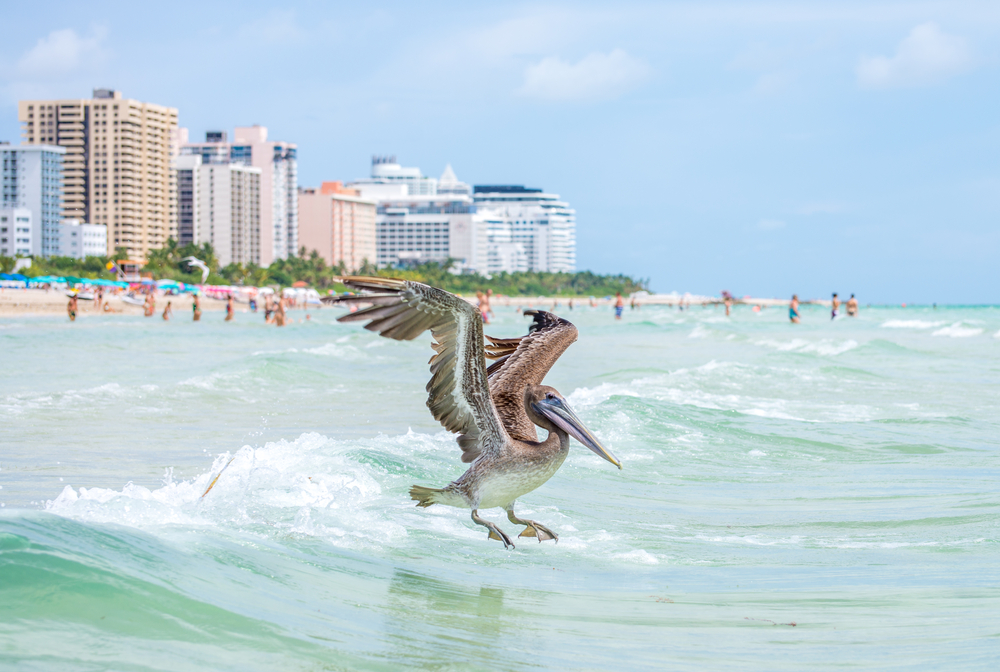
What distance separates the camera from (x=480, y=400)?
18.8 ft

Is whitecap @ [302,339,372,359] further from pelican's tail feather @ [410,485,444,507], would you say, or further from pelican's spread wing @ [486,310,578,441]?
pelican's tail feather @ [410,485,444,507]

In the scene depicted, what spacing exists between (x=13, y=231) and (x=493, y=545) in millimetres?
144750

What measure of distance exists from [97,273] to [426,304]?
116 meters

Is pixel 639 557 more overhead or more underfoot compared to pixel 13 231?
more underfoot

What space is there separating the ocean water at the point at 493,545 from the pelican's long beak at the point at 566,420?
2.94 feet

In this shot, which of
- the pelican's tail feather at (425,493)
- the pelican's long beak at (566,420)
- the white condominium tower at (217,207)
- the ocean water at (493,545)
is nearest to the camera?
the ocean water at (493,545)

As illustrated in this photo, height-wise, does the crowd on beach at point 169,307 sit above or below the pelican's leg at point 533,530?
above

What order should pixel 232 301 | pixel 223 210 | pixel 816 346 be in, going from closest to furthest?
pixel 816 346 → pixel 232 301 → pixel 223 210

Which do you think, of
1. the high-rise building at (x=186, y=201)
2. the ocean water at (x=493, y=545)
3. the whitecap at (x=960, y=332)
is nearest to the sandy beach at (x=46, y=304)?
the whitecap at (x=960, y=332)

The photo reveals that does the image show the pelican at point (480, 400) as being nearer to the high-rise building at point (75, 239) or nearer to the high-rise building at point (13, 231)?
the high-rise building at point (13, 231)

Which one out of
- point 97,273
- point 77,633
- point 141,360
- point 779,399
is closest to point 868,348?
point 779,399

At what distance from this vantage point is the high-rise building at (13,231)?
136250 mm

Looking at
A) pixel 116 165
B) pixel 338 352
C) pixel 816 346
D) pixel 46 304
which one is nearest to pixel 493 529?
pixel 338 352

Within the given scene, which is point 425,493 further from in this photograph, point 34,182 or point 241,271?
point 34,182
